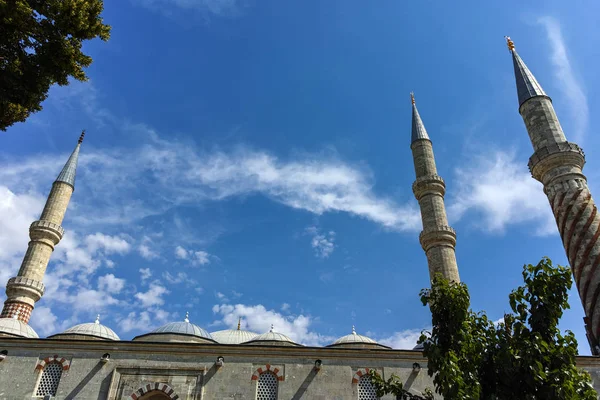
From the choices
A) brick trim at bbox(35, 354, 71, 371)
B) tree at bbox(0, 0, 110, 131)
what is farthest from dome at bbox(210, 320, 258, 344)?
tree at bbox(0, 0, 110, 131)

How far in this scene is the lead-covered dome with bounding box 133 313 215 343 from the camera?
15.8 m

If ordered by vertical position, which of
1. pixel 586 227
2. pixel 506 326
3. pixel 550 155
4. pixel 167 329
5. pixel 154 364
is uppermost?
pixel 550 155

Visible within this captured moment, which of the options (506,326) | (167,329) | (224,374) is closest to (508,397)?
(506,326)

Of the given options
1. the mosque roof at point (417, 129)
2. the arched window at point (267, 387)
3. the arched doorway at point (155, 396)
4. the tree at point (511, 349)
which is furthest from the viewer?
the mosque roof at point (417, 129)

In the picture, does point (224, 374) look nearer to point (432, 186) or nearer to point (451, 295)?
point (451, 295)

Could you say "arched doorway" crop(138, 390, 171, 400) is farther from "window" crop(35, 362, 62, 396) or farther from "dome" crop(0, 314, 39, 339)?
"dome" crop(0, 314, 39, 339)

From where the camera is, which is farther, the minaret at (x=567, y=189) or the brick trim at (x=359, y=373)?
the minaret at (x=567, y=189)

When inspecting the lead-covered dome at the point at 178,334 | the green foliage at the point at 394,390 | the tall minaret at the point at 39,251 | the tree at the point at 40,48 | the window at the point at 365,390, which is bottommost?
the green foliage at the point at 394,390

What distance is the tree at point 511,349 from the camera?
21.0 ft

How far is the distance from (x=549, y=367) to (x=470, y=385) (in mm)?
1194

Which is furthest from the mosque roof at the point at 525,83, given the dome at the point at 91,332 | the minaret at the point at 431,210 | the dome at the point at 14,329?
the dome at the point at 14,329

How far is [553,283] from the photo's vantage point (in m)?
7.21

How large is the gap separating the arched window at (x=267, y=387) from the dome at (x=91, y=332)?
600 centimetres

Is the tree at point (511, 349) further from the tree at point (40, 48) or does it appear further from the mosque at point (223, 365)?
the tree at point (40, 48)
